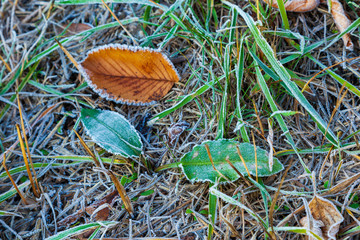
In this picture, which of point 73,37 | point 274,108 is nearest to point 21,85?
point 73,37

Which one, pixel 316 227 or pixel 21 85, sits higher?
pixel 21 85

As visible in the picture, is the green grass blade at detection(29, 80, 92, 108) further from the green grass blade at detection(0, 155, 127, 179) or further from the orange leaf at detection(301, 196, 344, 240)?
the orange leaf at detection(301, 196, 344, 240)

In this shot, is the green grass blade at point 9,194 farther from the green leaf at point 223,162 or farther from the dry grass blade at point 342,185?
the dry grass blade at point 342,185

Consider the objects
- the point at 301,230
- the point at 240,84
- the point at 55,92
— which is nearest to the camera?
the point at 301,230

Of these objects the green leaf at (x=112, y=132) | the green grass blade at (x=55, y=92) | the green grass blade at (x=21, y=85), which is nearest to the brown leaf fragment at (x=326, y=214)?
the green leaf at (x=112, y=132)

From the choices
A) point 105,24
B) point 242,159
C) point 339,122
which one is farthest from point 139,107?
point 339,122

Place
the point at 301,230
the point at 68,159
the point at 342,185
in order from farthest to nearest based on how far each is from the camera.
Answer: the point at 68,159, the point at 342,185, the point at 301,230

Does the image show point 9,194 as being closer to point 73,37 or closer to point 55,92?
point 55,92

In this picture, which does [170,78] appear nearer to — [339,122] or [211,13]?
[211,13]
